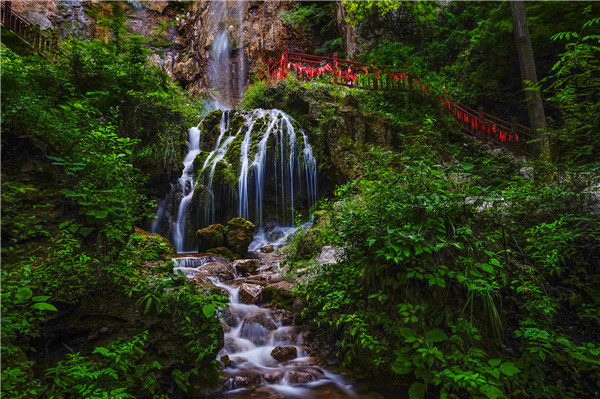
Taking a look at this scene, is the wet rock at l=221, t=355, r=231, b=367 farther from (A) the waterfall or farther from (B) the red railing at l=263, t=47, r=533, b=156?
(B) the red railing at l=263, t=47, r=533, b=156

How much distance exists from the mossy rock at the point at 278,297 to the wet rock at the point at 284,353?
1.05m

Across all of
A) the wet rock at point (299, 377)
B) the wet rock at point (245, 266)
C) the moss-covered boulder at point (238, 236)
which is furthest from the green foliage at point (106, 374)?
the moss-covered boulder at point (238, 236)

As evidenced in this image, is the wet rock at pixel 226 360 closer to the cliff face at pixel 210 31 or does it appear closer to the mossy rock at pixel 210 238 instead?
the mossy rock at pixel 210 238

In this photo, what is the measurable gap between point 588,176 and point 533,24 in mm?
9913

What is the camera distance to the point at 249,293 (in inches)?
223

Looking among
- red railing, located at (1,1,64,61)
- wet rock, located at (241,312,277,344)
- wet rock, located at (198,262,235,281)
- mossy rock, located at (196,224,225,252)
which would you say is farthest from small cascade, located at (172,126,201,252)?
wet rock, located at (241,312,277,344)

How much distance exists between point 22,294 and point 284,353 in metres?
3.14

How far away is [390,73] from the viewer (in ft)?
37.3

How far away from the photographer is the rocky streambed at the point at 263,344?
11.6ft

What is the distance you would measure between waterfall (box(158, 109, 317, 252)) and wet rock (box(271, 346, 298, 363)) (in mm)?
6546

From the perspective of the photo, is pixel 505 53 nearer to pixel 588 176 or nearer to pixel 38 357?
pixel 588 176

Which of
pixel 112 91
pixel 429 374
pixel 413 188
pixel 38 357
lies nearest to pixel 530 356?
pixel 429 374

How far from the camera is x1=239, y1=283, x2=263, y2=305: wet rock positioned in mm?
5609

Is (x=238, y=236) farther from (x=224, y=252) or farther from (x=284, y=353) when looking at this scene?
(x=284, y=353)
